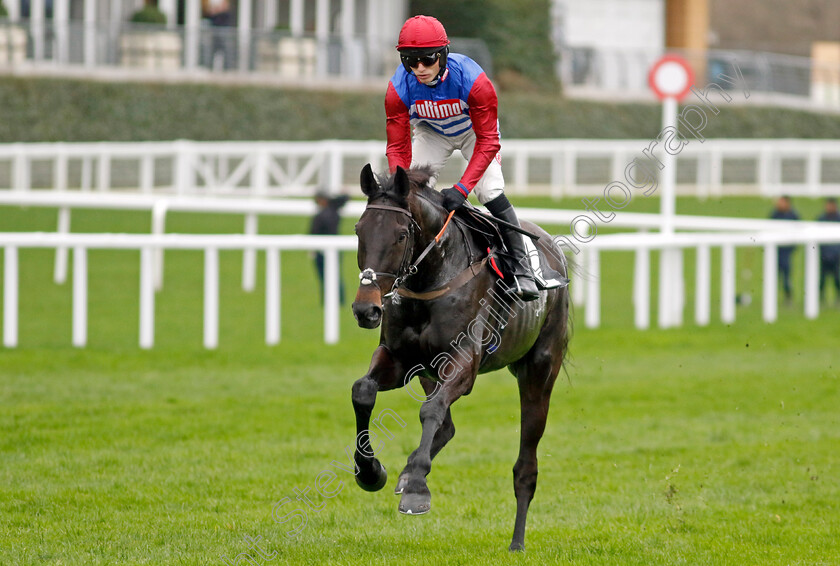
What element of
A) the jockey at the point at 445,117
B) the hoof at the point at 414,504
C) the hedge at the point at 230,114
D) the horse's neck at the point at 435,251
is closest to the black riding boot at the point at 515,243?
the jockey at the point at 445,117

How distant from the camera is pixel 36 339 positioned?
11.5 meters

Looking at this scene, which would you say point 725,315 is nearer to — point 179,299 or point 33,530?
point 179,299

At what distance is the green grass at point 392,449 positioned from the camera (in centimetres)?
569

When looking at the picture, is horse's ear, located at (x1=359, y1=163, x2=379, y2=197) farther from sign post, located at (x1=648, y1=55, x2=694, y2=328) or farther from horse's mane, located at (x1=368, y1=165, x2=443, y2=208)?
sign post, located at (x1=648, y1=55, x2=694, y2=328)

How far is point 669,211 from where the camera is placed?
44.0ft

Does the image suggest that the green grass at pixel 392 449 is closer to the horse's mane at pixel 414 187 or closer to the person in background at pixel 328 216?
the person in background at pixel 328 216

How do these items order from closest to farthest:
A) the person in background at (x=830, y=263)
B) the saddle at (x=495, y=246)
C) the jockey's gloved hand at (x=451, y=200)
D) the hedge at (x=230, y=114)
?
the jockey's gloved hand at (x=451, y=200) < the saddle at (x=495, y=246) < the person in background at (x=830, y=263) < the hedge at (x=230, y=114)

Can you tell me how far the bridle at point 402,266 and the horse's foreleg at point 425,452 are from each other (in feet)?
1.62

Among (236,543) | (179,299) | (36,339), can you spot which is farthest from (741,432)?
(179,299)

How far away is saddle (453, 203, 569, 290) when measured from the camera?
5.58 metres

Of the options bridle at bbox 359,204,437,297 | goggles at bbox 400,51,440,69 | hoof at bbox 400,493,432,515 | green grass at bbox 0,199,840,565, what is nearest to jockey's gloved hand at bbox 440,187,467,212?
bridle at bbox 359,204,437,297

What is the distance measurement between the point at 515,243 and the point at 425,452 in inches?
49.8

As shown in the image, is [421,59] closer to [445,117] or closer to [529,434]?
[445,117]

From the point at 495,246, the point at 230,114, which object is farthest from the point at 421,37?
the point at 230,114
